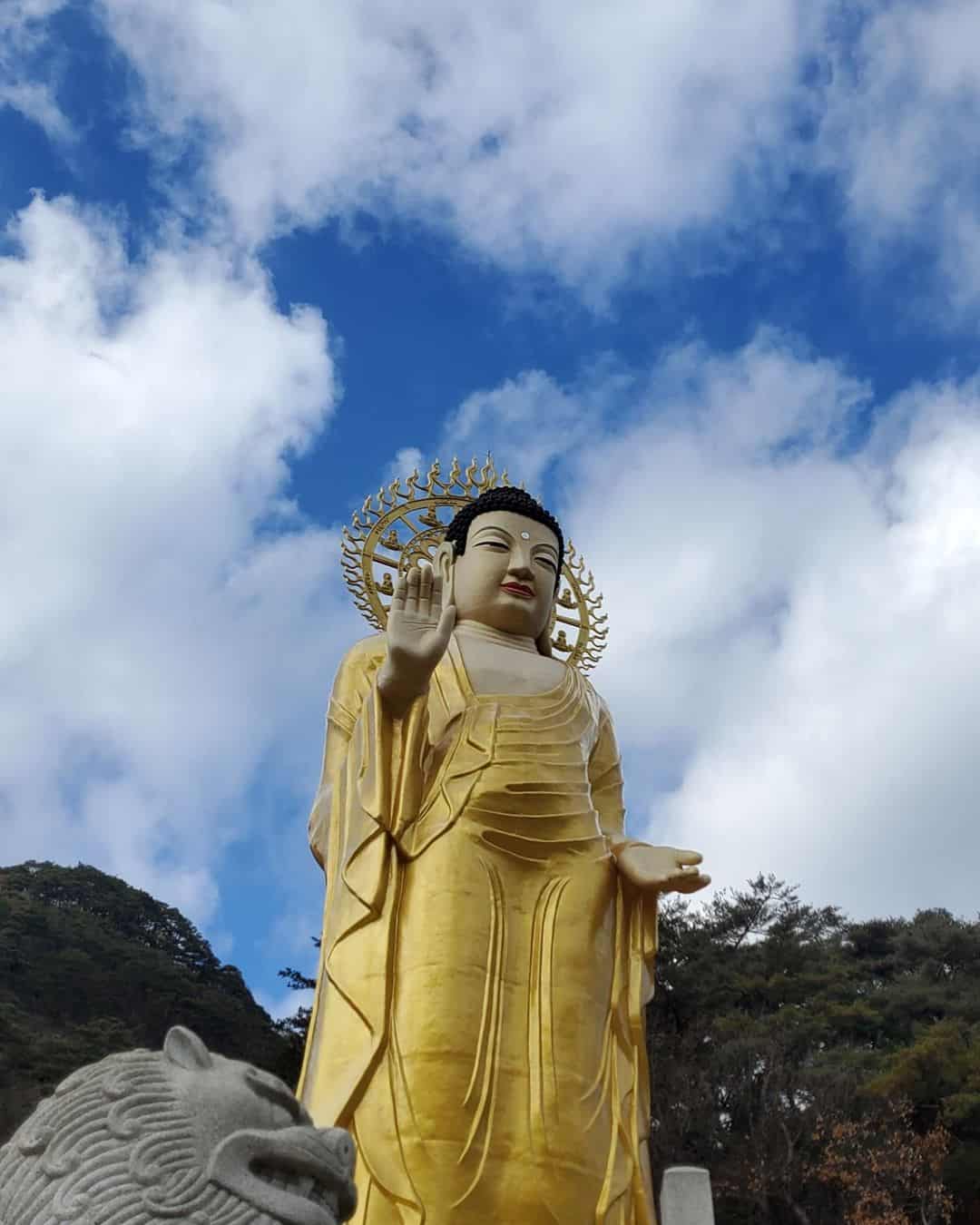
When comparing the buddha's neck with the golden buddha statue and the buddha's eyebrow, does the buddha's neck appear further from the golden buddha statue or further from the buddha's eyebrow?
the buddha's eyebrow

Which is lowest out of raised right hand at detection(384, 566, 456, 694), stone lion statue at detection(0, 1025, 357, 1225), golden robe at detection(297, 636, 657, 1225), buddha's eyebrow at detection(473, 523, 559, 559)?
stone lion statue at detection(0, 1025, 357, 1225)

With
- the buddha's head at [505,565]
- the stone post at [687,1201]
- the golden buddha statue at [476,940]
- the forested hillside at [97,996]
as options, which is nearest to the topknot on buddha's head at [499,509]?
the buddha's head at [505,565]

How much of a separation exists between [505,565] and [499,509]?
338 mm

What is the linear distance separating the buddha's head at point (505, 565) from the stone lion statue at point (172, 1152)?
15.3 feet

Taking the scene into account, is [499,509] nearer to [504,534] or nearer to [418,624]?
[504,534]

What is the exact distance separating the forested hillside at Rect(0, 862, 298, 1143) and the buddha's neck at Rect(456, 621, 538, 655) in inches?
433

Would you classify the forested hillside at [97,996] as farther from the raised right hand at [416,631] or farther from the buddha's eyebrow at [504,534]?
the raised right hand at [416,631]

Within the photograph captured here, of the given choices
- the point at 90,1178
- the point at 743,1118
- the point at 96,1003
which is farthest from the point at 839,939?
the point at 90,1178

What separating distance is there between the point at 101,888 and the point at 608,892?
20719mm

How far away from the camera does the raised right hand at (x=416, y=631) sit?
5.45 metres

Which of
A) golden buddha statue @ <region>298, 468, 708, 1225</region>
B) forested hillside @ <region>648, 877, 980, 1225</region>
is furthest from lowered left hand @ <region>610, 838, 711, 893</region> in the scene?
forested hillside @ <region>648, 877, 980, 1225</region>

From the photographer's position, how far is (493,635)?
6781 mm

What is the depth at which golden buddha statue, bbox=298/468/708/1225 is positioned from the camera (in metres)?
4.87

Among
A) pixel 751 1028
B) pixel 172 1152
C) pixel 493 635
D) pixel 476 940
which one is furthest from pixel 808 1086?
pixel 172 1152
